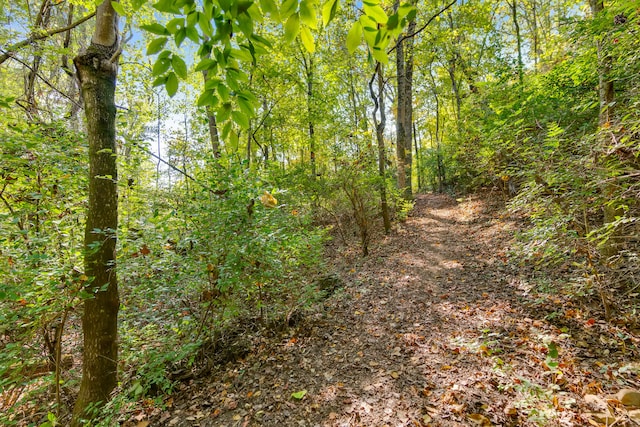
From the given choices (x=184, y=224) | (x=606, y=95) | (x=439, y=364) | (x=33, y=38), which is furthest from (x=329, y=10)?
(x=33, y=38)

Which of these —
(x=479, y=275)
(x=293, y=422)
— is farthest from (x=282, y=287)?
(x=479, y=275)

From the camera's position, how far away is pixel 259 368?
3.37m

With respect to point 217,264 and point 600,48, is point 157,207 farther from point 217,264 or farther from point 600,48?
point 600,48

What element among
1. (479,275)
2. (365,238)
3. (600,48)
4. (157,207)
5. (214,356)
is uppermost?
(600,48)

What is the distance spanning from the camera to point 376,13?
79cm

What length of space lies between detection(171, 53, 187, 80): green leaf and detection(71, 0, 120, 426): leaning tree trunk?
79.1 inches

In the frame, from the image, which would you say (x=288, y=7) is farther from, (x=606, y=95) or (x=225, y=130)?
(x=606, y=95)

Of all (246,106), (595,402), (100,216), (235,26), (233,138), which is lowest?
(595,402)

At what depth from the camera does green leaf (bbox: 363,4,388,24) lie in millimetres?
781

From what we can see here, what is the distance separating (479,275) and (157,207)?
507 cm

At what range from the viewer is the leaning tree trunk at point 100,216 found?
2.45 m

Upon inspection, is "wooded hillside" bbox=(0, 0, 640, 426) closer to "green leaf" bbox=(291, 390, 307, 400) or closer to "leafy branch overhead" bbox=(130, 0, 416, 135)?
"leafy branch overhead" bbox=(130, 0, 416, 135)

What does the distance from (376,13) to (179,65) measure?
0.69 meters

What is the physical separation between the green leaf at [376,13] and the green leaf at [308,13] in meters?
0.16
